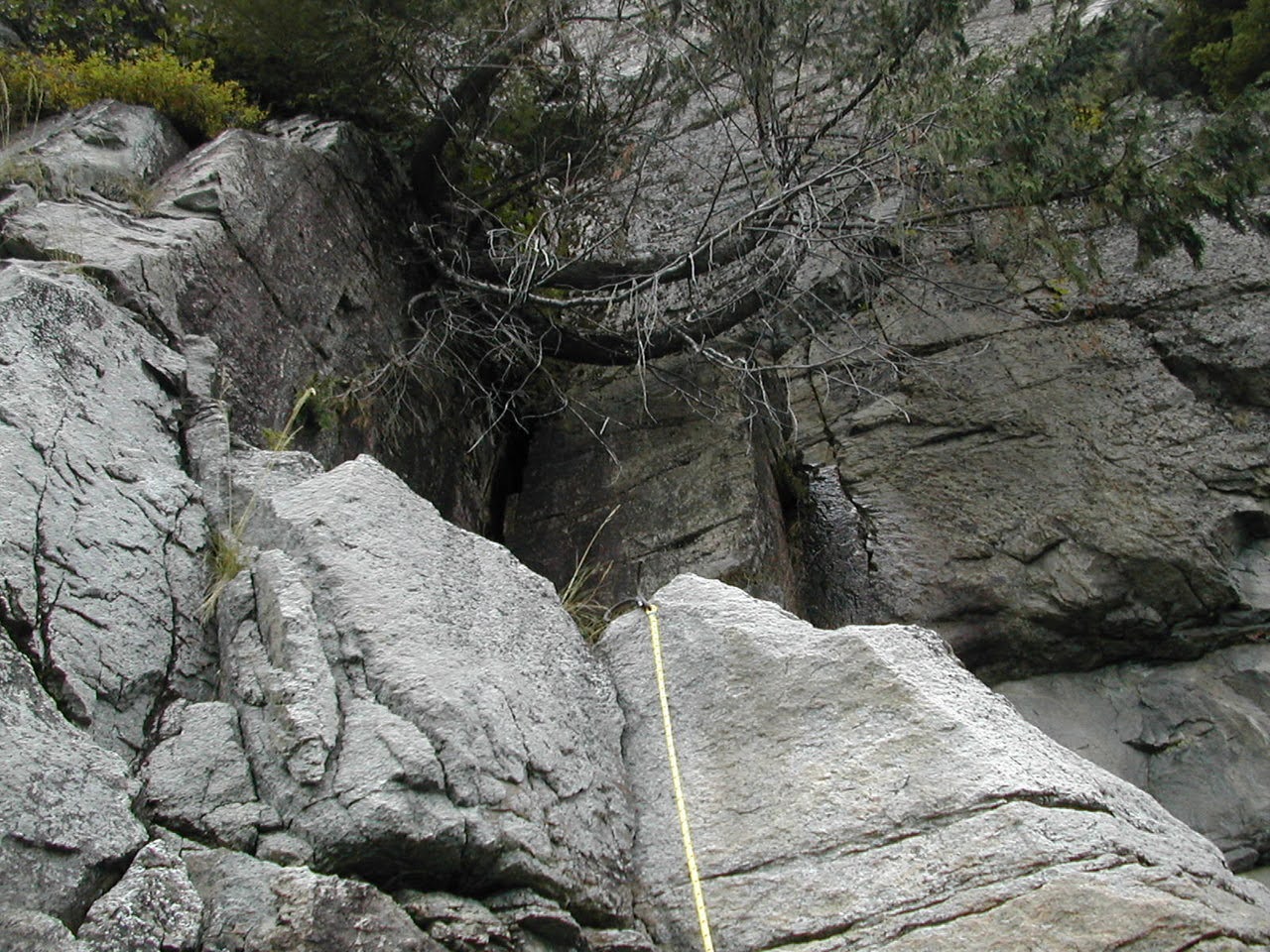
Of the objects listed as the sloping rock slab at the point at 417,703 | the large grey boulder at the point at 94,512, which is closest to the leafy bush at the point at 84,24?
the large grey boulder at the point at 94,512

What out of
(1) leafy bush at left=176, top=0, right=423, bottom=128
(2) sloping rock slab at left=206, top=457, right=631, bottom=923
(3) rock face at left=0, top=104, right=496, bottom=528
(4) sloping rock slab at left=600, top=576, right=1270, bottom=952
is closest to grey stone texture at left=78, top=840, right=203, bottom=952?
(2) sloping rock slab at left=206, top=457, right=631, bottom=923

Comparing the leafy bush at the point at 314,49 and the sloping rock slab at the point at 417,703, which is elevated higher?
the leafy bush at the point at 314,49

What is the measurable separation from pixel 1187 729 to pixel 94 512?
5.59 metres

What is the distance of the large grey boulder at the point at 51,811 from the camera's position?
2551 millimetres

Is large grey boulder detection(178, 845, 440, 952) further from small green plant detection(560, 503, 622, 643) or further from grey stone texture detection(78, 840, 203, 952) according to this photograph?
small green plant detection(560, 503, 622, 643)

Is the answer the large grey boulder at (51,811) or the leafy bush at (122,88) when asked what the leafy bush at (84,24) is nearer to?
the leafy bush at (122,88)

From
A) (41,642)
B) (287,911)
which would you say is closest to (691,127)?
(41,642)

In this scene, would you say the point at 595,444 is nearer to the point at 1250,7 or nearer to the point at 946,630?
the point at 946,630

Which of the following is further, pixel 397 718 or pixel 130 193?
pixel 130 193

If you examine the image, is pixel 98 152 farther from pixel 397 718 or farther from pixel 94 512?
pixel 397 718

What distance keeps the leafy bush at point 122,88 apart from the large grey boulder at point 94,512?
8.37ft

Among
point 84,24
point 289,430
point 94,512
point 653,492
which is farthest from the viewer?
point 84,24

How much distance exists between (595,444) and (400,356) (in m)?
1.54

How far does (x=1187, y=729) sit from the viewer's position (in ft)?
20.6
